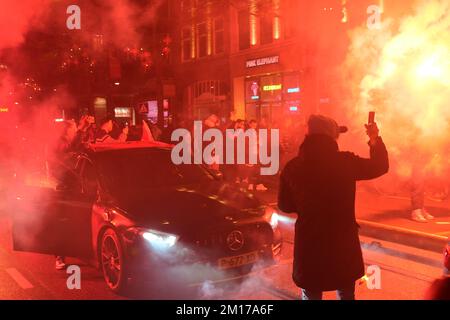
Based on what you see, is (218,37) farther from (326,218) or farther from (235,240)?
(326,218)

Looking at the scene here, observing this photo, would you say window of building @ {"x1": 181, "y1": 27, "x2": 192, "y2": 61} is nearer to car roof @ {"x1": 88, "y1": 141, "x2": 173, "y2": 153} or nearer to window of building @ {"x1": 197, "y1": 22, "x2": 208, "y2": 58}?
window of building @ {"x1": 197, "y1": 22, "x2": 208, "y2": 58}

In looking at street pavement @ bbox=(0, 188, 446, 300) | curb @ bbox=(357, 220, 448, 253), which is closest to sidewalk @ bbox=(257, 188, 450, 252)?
curb @ bbox=(357, 220, 448, 253)

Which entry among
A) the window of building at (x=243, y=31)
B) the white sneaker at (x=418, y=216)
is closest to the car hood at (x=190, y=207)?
the white sneaker at (x=418, y=216)

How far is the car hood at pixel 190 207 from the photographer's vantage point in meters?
4.68

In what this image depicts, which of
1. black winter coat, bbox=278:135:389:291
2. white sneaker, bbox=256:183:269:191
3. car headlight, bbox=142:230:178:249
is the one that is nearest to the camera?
black winter coat, bbox=278:135:389:291

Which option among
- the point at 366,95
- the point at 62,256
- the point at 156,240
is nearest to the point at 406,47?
the point at 366,95

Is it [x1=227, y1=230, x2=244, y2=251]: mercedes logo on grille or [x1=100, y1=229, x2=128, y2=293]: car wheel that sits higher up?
[x1=227, y1=230, x2=244, y2=251]: mercedes logo on grille

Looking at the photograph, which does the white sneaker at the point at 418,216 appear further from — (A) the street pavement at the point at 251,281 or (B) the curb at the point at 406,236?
(A) the street pavement at the point at 251,281

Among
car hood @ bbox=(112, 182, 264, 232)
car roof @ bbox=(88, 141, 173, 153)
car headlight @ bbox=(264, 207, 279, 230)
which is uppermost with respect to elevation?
car roof @ bbox=(88, 141, 173, 153)

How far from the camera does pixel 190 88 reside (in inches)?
1055

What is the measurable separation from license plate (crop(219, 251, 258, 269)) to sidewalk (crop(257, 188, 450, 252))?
2.55 m

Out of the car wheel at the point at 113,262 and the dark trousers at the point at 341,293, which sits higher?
the dark trousers at the point at 341,293

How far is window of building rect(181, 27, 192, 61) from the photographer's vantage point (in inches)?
935

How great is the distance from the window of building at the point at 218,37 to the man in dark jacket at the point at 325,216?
70.7ft
